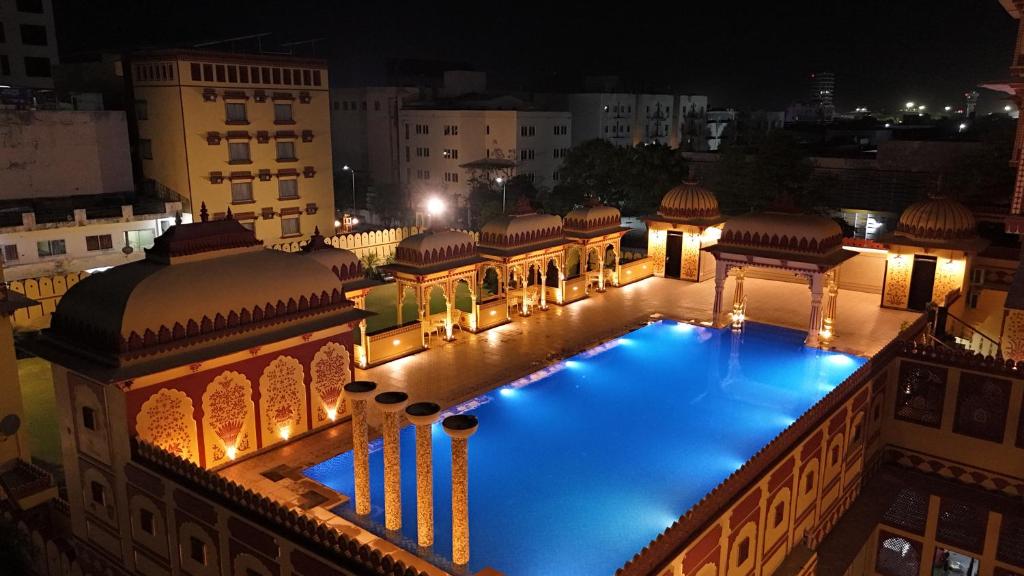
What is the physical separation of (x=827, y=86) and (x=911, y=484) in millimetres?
157809

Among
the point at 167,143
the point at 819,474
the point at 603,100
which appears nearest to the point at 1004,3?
the point at 819,474

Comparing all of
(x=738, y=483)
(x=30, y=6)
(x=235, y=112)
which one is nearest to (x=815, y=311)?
(x=738, y=483)

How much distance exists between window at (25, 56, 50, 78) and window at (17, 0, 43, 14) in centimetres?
230

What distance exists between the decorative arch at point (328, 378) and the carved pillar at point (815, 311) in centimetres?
1325

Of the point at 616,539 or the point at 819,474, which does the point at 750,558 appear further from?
the point at 819,474

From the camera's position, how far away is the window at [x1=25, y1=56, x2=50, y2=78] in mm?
37281

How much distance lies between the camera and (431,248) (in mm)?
20219

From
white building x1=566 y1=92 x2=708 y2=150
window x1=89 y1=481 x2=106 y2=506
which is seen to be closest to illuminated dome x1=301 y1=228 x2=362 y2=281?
window x1=89 y1=481 x2=106 y2=506

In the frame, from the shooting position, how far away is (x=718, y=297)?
22719mm

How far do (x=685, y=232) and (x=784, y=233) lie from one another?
6838 millimetres

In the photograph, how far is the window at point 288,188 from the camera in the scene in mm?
34688

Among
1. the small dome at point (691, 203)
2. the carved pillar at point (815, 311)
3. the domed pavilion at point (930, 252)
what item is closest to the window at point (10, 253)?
the small dome at point (691, 203)

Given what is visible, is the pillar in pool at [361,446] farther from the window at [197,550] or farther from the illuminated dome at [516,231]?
the illuminated dome at [516,231]

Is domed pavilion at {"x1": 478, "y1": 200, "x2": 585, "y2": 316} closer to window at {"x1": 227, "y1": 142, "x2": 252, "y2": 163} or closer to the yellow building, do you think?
the yellow building
